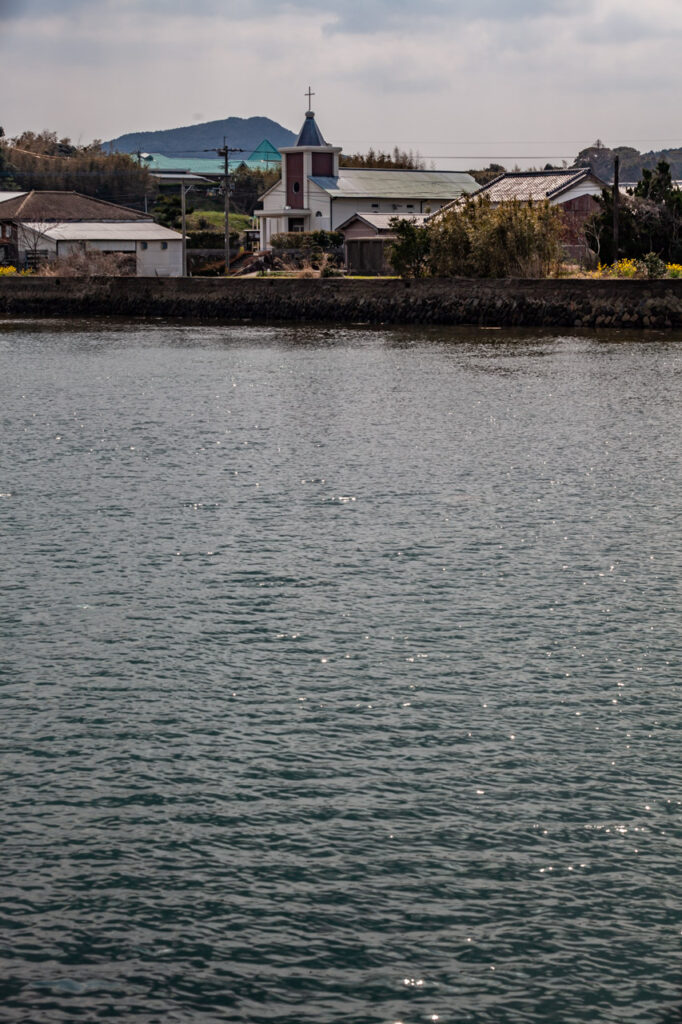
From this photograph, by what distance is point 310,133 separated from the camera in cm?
10038

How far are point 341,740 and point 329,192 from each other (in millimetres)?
88445

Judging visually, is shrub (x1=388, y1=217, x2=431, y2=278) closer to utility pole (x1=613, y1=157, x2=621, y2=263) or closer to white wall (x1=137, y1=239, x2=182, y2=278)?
utility pole (x1=613, y1=157, x2=621, y2=263)

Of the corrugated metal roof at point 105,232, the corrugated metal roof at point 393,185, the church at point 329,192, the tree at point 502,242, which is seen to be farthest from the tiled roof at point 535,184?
the corrugated metal roof at point 105,232

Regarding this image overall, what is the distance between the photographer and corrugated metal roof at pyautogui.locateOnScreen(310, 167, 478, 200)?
313ft

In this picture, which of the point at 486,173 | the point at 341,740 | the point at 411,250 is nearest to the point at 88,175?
the point at 486,173

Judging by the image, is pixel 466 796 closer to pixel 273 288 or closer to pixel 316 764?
pixel 316 764

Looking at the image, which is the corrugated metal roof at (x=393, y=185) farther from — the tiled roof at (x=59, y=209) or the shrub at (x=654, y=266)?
the shrub at (x=654, y=266)

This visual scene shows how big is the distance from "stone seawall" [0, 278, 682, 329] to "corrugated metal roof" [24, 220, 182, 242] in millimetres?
16017

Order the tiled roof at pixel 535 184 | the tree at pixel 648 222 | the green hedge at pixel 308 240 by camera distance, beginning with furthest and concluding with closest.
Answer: the green hedge at pixel 308 240
the tiled roof at pixel 535 184
the tree at pixel 648 222

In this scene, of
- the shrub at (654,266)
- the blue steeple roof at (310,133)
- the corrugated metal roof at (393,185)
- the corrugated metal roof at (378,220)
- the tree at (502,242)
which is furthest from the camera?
the blue steeple roof at (310,133)

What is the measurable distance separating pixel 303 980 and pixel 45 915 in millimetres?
1588

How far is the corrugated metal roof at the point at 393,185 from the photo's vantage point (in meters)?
95.5

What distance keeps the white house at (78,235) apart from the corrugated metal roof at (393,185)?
12987 millimetres

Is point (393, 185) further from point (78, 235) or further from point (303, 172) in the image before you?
point (78, 235)
